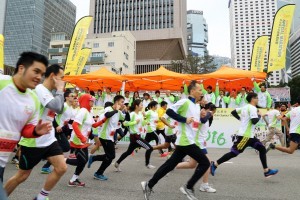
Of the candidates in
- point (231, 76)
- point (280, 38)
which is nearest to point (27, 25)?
point (231, 76)

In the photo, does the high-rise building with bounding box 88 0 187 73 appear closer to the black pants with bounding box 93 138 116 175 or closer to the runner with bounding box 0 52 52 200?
the black pants with bounding box 93 138 116 175

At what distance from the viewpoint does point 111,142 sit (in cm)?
614

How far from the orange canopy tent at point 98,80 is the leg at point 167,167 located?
10806 millimetres

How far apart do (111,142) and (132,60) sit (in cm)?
7254

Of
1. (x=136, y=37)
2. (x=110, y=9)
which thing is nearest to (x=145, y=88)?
(x=136, y=37)

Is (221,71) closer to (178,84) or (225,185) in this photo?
(178,84)

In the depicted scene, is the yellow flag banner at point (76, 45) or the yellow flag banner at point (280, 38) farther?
the yellow flag banner at point (76, 45)

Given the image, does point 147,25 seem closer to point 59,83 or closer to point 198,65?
point 198,65

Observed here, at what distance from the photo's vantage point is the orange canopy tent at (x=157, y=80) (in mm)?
14492

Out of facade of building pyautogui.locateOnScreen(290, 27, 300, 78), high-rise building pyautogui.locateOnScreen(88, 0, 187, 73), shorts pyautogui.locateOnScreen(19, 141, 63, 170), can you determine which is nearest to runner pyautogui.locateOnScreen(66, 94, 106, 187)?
shorts pyautogui.locateOnScreen(19, 141, 63, 170)

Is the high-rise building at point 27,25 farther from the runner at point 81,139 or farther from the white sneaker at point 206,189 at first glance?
the white sneaker at point 206,189

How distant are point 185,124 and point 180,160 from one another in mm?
615

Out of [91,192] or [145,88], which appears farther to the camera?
[145,88]

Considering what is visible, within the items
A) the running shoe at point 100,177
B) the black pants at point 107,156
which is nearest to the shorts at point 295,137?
the black pants at point 107,156
